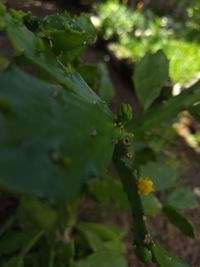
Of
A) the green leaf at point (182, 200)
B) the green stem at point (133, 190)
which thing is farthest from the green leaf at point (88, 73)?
the green leaf at point (182, 200)

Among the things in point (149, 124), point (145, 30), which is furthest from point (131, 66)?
point (149, 124)

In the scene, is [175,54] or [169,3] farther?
[169,3]

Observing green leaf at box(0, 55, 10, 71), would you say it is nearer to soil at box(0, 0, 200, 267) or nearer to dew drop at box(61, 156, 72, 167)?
dew drop at box(61, 156, 72, 167)

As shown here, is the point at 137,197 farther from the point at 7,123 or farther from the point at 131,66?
the point at 131,66

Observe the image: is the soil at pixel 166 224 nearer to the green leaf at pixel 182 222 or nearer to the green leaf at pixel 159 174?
the green leaf at pixel 159 174

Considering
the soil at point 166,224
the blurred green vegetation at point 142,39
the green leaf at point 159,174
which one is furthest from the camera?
the blurred green vegetation at point 142,39

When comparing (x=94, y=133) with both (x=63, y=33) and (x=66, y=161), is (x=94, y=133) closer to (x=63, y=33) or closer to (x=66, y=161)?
(x=66, y=161)

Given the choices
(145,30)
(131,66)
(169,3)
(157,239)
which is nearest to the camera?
(157,239)

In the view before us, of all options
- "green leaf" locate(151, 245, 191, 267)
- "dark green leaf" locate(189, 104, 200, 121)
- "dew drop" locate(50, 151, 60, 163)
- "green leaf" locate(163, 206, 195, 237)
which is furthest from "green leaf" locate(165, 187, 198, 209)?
"dew drop" locate(50, 151, 60, 163)
